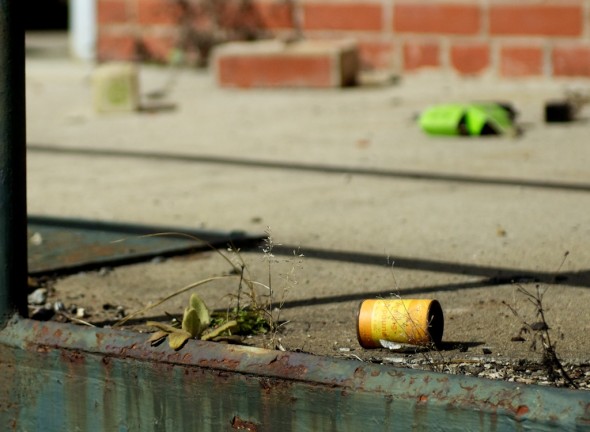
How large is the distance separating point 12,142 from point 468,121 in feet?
13.1

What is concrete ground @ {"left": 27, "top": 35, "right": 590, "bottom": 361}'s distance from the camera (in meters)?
3.72

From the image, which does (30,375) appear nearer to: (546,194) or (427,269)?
(427,269)

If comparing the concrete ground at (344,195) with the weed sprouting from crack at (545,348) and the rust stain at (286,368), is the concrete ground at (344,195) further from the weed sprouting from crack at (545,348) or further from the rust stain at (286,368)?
the rust stain at (286,368)

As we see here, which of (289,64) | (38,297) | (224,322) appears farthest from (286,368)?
(289,64)

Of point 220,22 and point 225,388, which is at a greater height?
point 220,22

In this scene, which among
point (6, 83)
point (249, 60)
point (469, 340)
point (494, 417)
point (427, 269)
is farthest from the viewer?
point (249, 60)

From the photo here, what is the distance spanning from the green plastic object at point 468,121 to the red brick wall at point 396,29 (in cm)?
186

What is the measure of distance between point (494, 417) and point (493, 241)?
2.02 meters

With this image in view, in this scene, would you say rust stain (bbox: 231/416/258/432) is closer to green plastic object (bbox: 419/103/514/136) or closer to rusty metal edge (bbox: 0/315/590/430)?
rusty metal edge (bbox: 0/315/590/430)

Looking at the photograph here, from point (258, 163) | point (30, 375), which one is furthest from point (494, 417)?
point (258, 163)

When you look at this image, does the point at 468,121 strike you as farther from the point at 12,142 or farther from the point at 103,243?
the point at 12,142

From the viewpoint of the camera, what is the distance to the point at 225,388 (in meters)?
2.84

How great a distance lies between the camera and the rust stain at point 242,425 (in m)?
2.84

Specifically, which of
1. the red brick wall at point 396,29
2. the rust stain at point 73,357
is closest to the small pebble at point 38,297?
the rust stain at point 73,357
